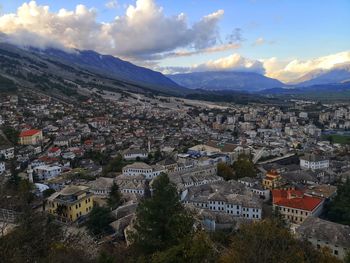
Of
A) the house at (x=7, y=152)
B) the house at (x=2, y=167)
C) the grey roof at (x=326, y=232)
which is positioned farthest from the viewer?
the house at (x=7, y=152)

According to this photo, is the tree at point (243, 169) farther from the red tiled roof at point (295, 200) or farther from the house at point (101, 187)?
the house at point (101, 187)

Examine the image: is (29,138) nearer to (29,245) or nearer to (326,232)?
(326,232)

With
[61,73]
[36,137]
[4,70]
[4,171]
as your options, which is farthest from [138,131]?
[61,73]

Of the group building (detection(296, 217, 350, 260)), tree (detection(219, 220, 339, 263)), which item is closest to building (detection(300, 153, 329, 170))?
building (detection(296, 217, 350, 260))

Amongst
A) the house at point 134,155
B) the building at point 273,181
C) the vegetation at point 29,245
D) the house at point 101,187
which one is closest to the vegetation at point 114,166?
the house at point 134,155

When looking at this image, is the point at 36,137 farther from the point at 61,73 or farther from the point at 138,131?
the point at 61,73

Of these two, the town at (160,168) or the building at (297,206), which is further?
the building at (297,206)

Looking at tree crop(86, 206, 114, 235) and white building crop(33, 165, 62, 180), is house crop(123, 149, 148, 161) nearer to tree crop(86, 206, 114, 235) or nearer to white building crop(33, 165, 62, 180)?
white building crop(33, 165, 62, 180)

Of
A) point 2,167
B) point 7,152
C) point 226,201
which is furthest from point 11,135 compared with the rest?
point 226,201
